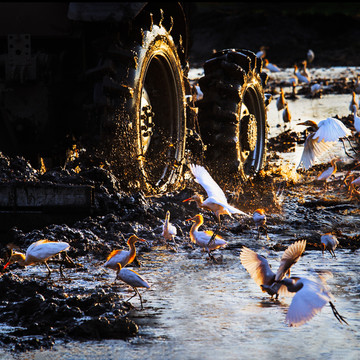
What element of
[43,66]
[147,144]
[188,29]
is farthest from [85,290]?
[188,29]

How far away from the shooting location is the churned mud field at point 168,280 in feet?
13.8

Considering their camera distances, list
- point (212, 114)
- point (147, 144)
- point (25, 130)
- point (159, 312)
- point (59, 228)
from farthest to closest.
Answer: point (212, 114), point (147, 144), point (25, 130), point (59, 228), point (159, 312)

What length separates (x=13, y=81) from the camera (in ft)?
21.0

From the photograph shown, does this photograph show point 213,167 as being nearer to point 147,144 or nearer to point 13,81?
point 147,144

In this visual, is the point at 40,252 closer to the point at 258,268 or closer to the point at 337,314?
the point at 258,268

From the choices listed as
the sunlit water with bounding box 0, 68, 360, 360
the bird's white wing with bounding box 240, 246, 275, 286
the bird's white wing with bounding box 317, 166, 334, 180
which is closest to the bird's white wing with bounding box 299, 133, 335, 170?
the bird's white wing with bounding box 317, 166, 334, 180

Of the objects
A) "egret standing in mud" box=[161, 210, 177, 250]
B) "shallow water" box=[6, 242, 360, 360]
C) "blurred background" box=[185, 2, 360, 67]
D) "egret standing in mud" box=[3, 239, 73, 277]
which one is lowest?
"shallow water" box=[6, 242, 360, 360]

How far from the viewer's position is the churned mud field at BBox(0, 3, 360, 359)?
4215mm

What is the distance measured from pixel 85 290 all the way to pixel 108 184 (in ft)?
5.95

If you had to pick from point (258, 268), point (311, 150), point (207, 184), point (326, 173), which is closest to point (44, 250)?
point (258, 268)

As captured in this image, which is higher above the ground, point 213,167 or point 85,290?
point 213,167

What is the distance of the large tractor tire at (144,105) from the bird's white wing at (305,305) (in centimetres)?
244

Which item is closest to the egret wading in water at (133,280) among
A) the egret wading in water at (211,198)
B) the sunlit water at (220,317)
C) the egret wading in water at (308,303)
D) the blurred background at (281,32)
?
the sunlit water at (220,317)

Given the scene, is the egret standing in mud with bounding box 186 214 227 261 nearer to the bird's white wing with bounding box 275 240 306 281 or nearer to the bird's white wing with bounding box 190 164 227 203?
the bird's white wing with bounding box 190 164 227 203
